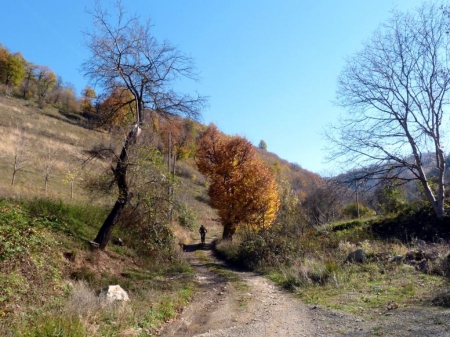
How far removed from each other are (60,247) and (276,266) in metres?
8.44

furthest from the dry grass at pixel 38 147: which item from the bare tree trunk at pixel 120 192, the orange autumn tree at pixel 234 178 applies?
the orange autumn tree at pixel 234 178

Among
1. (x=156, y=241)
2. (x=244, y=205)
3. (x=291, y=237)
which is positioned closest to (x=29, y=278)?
(x=156, y=241)

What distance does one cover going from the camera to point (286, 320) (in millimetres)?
7113

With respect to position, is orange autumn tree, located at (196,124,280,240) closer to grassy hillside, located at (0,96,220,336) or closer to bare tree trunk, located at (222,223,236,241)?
bare tree trunk, located at (222,223,236,241)

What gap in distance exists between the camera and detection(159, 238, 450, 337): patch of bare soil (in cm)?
586

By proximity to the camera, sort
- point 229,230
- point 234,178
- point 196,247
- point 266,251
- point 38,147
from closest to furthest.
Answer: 1. point 266,251
2. point 234,178
3. point 196,247
4. point 229,230
5. point 38,147

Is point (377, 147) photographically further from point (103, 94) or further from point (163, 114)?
point (103, 94)

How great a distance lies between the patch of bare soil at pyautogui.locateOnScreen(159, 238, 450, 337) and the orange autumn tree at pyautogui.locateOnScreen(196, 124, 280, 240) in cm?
1352

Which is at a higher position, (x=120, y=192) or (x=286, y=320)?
(x=120, y=192)

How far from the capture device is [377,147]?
14.1 meters

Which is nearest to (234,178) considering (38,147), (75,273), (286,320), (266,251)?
(266,251)

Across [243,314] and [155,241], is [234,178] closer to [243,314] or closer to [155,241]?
[155,241]

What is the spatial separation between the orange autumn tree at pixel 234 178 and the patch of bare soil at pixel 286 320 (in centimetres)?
1352

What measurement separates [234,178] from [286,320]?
1937 centimetres
